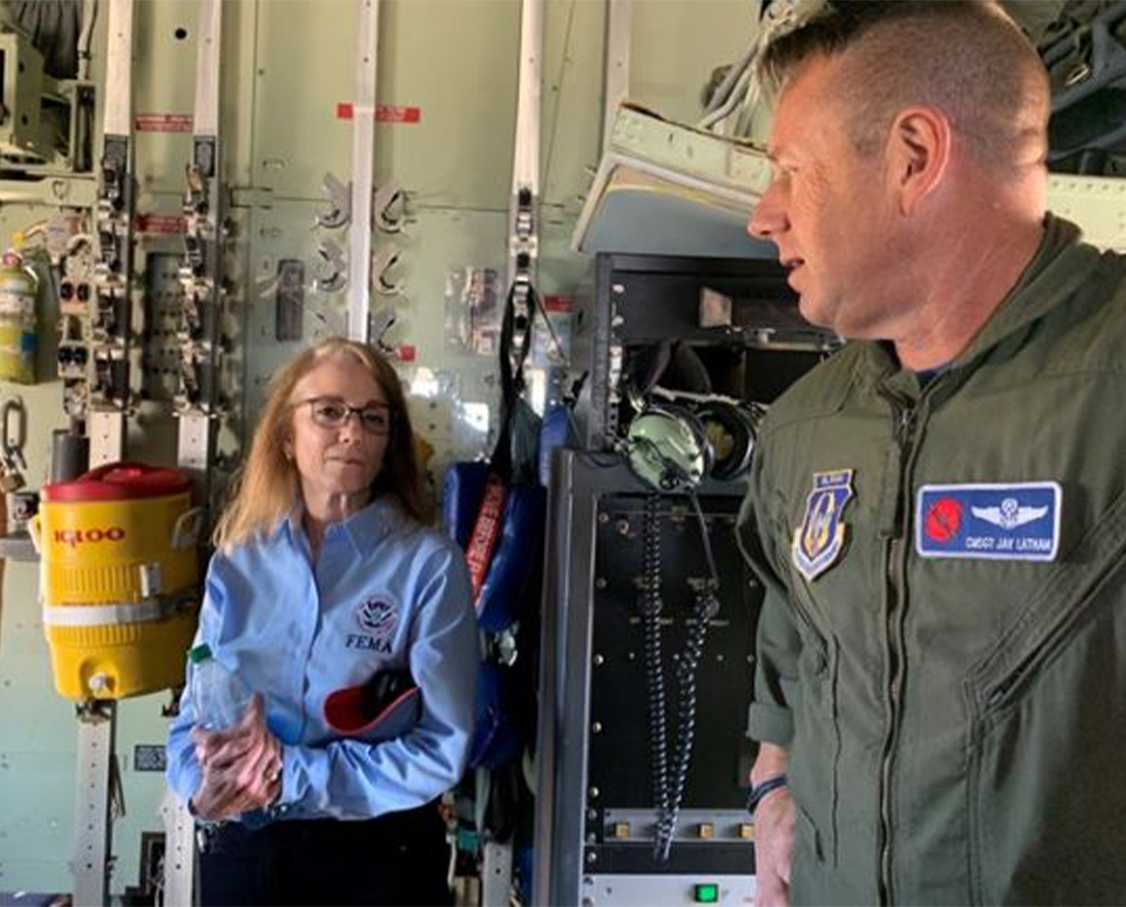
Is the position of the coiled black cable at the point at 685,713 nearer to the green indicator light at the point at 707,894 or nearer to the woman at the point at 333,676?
the green indicator light at the point at 707,894

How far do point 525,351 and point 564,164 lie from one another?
2.77 ft

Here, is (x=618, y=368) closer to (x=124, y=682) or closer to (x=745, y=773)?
(x=745, y=773)

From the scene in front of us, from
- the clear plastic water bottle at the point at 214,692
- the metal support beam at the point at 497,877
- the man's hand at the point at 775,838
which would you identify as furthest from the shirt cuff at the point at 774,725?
the metal support beam at the point at 497,877

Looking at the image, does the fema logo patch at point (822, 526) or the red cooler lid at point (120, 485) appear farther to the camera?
the red cooler lid at point (120, 485)

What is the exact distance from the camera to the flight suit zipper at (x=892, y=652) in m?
1.13

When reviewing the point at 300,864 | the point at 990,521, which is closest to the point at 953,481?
the point at 990,521

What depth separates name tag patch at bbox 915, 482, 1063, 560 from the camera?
3.32 feet

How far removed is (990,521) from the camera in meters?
1.06

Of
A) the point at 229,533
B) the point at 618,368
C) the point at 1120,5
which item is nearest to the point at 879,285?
the point at 1120,5

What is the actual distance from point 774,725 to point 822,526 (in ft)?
1.40

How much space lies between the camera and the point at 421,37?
3.02 m

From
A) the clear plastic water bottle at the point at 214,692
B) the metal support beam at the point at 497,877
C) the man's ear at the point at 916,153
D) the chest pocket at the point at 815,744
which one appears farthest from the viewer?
the metal support beam at the point at 497,877

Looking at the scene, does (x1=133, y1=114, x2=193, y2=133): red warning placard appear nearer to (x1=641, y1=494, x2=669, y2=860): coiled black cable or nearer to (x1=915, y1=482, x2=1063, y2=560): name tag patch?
(x1=641, y1=494, x2=669, y2=860): coiled black cable

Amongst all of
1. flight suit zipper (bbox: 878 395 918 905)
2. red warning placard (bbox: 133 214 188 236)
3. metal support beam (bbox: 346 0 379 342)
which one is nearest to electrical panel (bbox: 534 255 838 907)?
flight suit zipper (bbox: 878 395 918 905)
